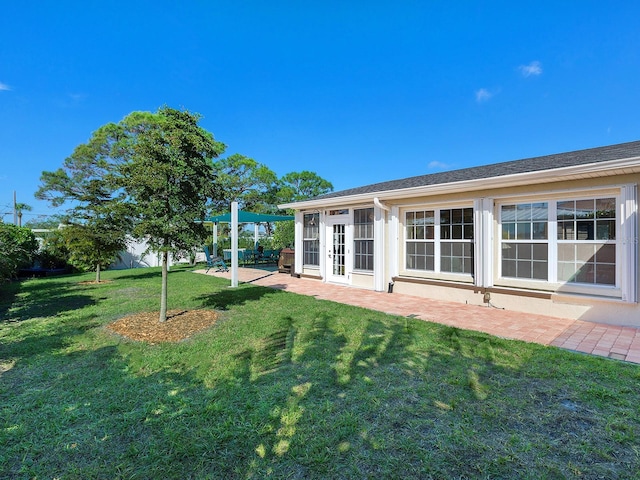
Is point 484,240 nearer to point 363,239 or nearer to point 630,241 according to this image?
point 630,241

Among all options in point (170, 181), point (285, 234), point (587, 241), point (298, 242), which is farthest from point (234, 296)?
point (285, 234)

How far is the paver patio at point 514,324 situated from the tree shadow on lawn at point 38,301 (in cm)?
576

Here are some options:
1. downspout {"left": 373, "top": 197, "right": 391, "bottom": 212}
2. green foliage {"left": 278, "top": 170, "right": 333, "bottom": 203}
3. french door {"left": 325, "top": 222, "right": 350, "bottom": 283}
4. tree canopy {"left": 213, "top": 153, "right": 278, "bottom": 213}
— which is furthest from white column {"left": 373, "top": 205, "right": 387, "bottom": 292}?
green foliage {"left": 278, "top": 170, "right": 333, "bottom": 203}

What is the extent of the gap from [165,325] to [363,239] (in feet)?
20.4

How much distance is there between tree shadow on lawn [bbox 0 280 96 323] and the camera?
6.49m

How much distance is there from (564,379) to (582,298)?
337cm

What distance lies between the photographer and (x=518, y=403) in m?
2.92

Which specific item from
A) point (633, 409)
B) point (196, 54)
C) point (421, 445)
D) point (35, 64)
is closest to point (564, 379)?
point (633, 409)

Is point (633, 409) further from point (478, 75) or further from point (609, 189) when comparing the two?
point (478, 75)

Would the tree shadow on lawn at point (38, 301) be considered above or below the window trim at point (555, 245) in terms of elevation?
below

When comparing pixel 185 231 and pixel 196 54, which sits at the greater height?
pixel 196 54

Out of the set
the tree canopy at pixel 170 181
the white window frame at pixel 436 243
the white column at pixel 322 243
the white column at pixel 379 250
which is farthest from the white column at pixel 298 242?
the tree canopy at pixel 170 181

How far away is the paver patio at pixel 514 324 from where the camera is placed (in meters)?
4.49

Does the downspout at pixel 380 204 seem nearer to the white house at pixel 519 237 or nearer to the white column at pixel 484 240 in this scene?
the white house at pixel 519 237
